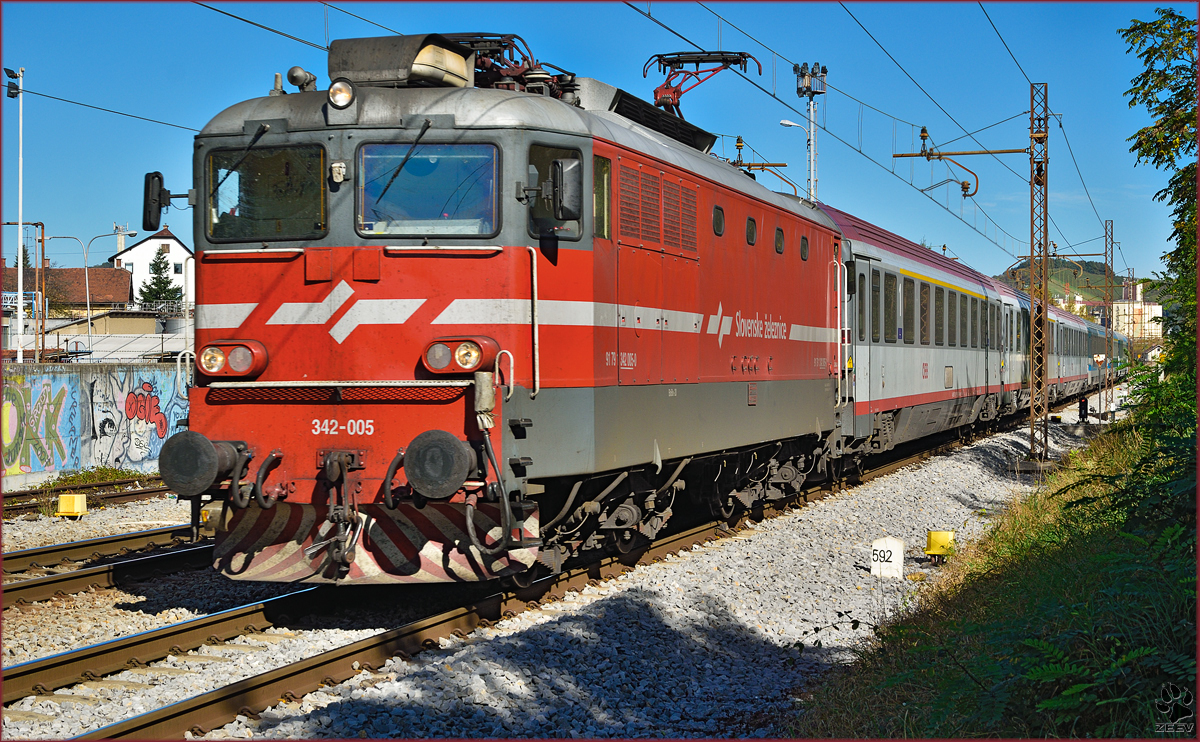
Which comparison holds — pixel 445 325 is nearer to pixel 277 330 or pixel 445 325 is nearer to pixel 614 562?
pixel 277 330

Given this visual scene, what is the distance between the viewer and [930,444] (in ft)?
77.2

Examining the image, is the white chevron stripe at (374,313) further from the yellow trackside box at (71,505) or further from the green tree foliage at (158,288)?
the green tree foliage at (158,288)

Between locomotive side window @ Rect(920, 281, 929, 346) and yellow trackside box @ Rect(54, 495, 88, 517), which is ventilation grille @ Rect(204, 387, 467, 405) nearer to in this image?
yellow trackside box @ Rect(54, 495, 88, 517)

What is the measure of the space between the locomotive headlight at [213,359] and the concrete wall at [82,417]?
9.46 meters

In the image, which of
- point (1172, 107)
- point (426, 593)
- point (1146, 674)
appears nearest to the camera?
point (1146, 674)

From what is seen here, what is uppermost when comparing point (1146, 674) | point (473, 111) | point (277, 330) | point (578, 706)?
point (473, 111)

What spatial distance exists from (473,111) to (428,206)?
78cm

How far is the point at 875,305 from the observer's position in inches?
639

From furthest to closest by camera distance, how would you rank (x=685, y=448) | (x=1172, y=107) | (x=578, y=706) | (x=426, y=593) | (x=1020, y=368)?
Answer: (x=1020, y=368) < (x=1172, y=107) < (x=685, y=448) < (x=426, y=593) < (x=578, y=706)

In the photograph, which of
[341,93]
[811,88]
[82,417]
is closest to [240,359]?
[341,93]

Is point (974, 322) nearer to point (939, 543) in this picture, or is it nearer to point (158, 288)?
point (939, 543)

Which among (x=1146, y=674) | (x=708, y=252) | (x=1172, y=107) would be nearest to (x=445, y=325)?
(x=708, y=252)

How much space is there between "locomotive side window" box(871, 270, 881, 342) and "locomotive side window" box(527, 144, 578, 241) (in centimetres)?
933

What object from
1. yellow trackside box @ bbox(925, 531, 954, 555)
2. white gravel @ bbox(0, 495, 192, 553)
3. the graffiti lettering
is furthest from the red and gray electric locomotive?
the graffiti lettering
